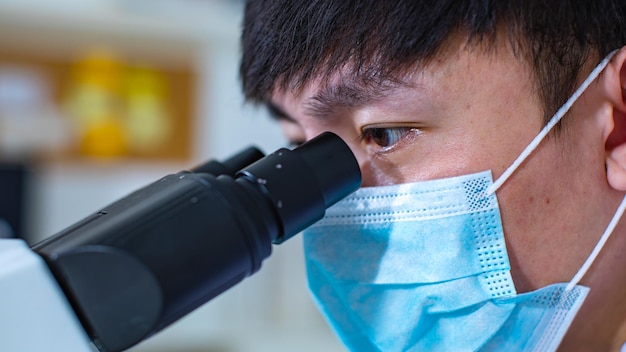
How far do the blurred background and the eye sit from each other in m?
1.24

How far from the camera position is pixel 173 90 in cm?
219

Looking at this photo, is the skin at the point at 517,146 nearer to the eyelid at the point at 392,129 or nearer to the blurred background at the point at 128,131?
the eyelid at the point at 392,129

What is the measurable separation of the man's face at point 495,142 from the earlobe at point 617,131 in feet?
0.05

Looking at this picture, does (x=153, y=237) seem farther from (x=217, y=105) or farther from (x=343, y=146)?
(x=217, y=105)

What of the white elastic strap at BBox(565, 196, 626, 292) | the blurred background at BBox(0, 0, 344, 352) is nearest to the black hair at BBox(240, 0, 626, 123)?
the white elastic strap at BBox(565, 196, 626, 292)

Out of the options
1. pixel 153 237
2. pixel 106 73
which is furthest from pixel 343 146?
pixel 106 73

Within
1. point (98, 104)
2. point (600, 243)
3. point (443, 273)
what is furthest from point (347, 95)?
point (98, 104)

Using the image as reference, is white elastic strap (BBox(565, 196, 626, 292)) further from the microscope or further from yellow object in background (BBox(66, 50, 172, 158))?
yellow object in background (BBox(66, 50, 172, 158))

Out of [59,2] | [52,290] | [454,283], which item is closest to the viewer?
[52,290]

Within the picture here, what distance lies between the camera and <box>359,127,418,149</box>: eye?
0.73 metres

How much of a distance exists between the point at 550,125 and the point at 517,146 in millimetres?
41

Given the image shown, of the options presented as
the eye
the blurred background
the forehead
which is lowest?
the blurred background

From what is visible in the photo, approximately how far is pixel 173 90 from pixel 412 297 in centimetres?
161

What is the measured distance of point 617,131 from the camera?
74 centimetres
